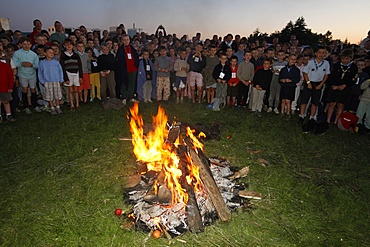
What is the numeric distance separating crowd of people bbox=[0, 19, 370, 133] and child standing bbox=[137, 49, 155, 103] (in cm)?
4

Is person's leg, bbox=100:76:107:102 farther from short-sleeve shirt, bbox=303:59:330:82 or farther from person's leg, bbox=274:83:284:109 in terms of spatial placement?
short-sleeve shirt, bbox=303:59:330:82

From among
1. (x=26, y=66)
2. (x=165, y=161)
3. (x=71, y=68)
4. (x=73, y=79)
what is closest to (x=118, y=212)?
(x=165, y=161)

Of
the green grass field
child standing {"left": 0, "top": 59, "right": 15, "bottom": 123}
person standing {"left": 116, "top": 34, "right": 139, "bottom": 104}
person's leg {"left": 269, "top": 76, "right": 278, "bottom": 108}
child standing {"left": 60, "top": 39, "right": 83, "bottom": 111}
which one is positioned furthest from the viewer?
person standing {"left": 116, "top": 34, "right": 139, "bottom": 104}

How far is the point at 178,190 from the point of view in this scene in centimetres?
439

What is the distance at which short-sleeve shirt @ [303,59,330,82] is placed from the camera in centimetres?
848

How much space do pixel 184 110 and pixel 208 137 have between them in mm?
3047

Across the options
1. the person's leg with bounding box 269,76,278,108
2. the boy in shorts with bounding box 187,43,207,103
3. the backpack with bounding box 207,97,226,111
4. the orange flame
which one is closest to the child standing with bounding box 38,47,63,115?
the orange flame

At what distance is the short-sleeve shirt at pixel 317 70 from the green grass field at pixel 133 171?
1.76 metres

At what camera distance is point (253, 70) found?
393 inches

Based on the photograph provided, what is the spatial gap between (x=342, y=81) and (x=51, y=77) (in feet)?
32.3

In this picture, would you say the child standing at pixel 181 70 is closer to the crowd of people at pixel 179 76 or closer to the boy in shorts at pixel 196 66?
the crowd of people at pixel 179 76

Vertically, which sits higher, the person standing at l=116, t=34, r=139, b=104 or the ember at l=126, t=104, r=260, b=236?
the person standing at l=116, t=34, r=139, b=104

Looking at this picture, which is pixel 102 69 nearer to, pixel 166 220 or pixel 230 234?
pixel 166 220

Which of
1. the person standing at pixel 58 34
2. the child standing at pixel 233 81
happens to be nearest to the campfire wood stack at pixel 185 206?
Result: the child standing at pixel 233 81
